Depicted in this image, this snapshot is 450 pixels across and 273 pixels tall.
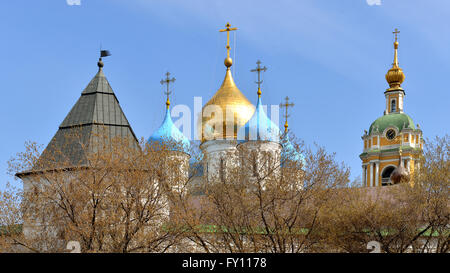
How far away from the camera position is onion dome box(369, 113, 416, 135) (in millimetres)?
67750

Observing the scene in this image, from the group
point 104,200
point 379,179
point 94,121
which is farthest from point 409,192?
point 379,179

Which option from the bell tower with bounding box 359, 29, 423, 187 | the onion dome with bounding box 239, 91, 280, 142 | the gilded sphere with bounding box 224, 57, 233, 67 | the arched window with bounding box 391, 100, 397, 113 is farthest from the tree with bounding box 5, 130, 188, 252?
the arched window with bounding box 391, 100, 397, 113

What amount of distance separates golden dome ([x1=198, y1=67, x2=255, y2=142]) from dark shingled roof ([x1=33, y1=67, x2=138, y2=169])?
1092 cm

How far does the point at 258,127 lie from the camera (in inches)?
1806

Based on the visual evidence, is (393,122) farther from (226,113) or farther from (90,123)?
(90,123)

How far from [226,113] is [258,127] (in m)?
4.33

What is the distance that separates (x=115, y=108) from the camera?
3881 cm

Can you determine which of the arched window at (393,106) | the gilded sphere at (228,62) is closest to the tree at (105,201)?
the gilded sphere at (228,62)

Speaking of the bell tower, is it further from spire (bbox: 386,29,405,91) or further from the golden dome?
the golden dome

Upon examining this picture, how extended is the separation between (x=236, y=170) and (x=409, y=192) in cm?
701

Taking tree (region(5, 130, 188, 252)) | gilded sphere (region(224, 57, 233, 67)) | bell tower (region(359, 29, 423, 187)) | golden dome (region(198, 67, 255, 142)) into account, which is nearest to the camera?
tree (region(5, 130, 188, 252))

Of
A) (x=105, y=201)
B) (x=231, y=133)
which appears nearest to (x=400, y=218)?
(x=105, y=201)

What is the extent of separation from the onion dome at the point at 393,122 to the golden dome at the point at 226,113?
21.3 metres

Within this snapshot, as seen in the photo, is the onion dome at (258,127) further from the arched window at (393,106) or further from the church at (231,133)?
the arched window at (393,106)
